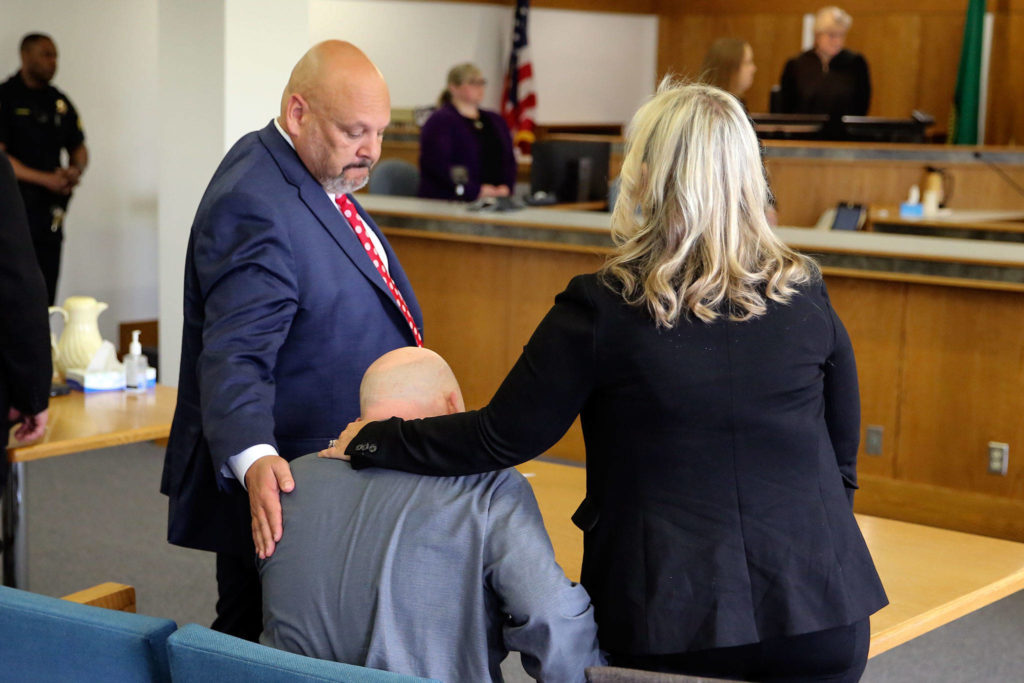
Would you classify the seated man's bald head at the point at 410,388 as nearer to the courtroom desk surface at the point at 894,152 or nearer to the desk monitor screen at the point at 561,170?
the desk monitor screen at the point at 561,170

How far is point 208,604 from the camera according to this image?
3715 millimetres

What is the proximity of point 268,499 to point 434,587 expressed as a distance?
0.29 m

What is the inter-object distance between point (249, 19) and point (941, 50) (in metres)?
7.72

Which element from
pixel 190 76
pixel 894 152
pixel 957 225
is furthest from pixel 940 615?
pixel 894 152

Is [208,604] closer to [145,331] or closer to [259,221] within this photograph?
[259,221]

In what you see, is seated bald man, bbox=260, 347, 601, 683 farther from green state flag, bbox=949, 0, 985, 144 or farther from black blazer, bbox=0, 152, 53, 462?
green state flag, bbox=949, 0, 985, 144

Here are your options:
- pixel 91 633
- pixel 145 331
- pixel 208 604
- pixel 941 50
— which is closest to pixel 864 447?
pixel 208 604

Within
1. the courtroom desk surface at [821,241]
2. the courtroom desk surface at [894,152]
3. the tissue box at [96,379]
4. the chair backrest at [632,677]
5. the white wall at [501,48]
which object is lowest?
the tissue box at [96,379]

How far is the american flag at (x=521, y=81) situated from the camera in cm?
1065

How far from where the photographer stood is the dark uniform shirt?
636 centimetres

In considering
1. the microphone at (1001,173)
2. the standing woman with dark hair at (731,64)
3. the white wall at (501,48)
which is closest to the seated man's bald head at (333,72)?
the standing woman with dark hair at (731,64)

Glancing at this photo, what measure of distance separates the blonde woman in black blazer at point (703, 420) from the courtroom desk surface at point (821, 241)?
272 centimetres

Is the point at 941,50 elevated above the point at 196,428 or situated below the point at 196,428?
above

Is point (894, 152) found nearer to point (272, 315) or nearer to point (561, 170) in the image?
point (561, 170)
